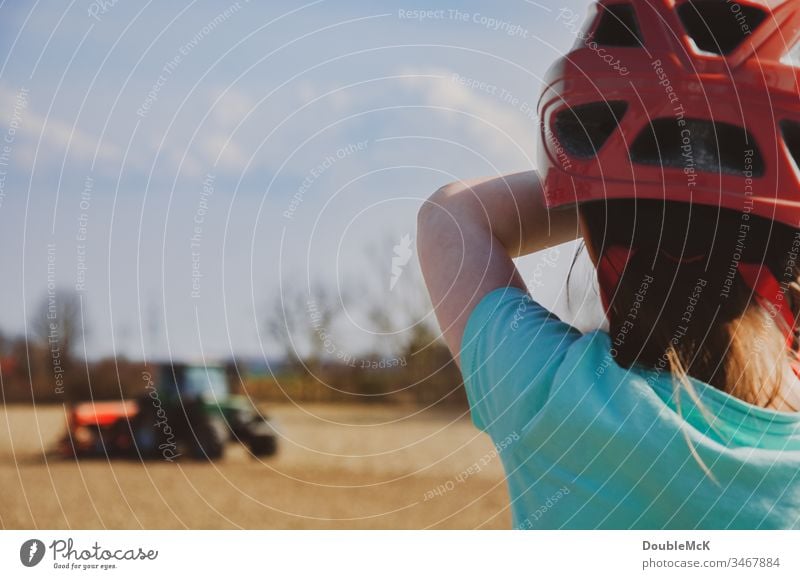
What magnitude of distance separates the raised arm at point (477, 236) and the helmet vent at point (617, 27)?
0.18 meters

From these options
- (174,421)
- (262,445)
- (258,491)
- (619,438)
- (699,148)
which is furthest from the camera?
(262,445)

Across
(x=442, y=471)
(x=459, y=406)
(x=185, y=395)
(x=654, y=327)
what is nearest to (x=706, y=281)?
(x=654, y=327)

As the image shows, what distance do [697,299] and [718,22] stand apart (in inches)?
13.9

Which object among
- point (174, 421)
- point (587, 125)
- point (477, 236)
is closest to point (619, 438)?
point (477, 236)

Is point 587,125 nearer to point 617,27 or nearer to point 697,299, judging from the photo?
point 617,27

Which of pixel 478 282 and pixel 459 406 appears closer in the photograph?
pixel 478 282

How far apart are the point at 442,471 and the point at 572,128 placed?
9277mm

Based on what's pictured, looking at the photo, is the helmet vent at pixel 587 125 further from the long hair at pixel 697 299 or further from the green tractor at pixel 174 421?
the green tractor at pixel 174 421

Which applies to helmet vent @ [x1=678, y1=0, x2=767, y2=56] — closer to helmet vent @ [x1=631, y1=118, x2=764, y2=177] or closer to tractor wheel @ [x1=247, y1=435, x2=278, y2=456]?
helmet vent @ [x1=631, y1=118, x2=764, y2=177]

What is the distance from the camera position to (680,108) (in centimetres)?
92

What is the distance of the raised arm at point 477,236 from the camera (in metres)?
0.90

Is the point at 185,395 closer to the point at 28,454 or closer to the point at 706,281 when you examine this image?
the point at 28,454

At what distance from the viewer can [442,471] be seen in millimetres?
9992

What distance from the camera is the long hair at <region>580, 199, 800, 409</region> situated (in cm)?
82
